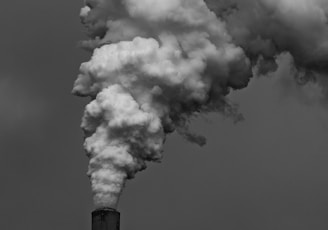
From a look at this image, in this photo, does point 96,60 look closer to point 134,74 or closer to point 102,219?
point 134,74

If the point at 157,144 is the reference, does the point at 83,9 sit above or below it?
above

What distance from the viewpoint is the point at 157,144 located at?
152750 mm

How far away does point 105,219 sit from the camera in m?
151

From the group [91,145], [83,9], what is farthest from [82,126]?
[83,9]

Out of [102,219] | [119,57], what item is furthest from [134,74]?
[102,219]

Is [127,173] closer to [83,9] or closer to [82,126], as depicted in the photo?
[82,126]

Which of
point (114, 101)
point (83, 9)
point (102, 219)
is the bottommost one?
point (102, 219)

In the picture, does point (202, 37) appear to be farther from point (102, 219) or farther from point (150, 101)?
point (102, 219)

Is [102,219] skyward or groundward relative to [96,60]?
groundward

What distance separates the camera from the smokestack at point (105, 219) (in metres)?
151

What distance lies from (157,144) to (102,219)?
Result: 804cm

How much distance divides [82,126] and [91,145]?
2.61 m

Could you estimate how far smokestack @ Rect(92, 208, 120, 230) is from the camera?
15075 centimetres

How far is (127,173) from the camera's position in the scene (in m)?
152
